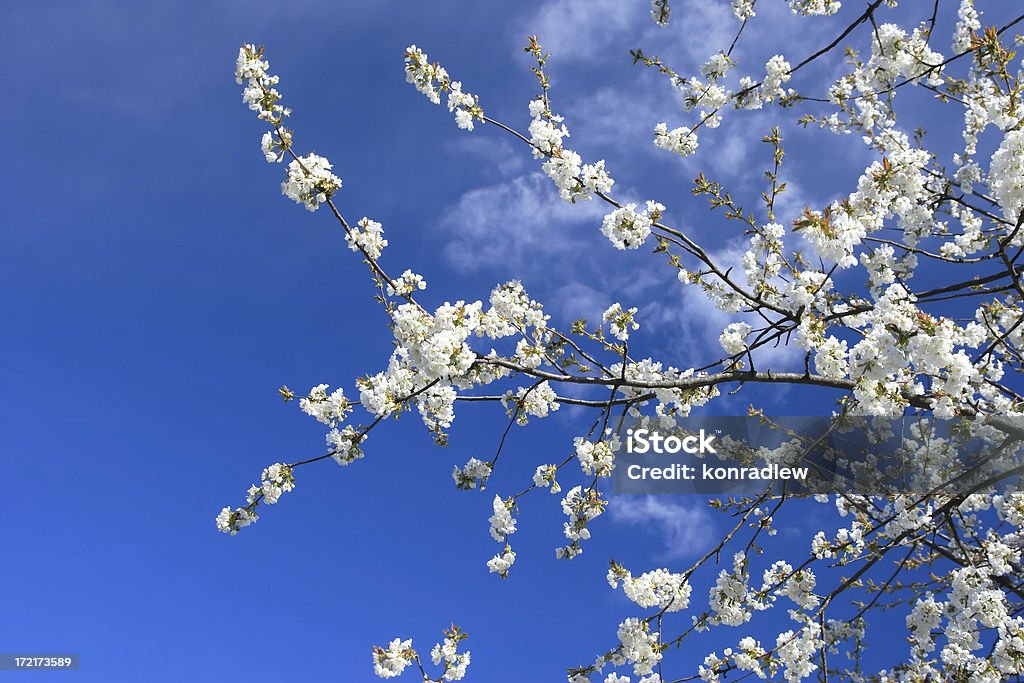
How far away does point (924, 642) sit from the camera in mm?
6664

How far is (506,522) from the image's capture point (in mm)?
5691

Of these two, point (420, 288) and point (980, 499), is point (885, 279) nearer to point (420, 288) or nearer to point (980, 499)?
point (980, 499)

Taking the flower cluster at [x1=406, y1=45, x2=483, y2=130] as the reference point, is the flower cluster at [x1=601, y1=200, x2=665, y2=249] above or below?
below

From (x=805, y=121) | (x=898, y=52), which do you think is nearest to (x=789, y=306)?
(x=898, y=52)

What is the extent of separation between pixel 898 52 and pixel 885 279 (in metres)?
2.10

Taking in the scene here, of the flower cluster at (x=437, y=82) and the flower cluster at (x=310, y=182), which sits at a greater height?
Answer: the flower cluster at (x=437, y=82)

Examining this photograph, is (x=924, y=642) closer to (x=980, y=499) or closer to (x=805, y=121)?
(x=980, y=499)

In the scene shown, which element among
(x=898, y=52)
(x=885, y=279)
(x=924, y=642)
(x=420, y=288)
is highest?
(x=898, y=52)

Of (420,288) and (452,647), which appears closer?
(420,288)

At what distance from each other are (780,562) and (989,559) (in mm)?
1878

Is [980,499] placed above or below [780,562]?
above

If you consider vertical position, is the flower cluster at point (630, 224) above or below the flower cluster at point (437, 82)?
below

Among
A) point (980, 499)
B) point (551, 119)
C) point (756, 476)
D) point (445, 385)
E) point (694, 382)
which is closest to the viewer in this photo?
point (445, 385)

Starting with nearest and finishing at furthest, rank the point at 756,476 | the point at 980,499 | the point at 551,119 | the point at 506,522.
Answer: the point at 551,119 < the point at 506,522 < the point at 756,476 < the point at 980,499
